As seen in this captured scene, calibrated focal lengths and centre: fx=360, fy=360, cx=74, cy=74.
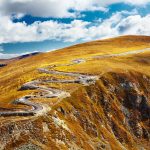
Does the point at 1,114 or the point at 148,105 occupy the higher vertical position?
the point at 1,114

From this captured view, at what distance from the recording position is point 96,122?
461ft

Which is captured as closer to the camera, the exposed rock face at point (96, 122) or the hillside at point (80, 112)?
the exposed rock face at point (96, 122)

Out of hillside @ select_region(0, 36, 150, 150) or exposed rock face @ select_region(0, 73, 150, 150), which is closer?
exposed rock face @ select_region(0, 73, 150, 150)

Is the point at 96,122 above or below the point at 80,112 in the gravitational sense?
below

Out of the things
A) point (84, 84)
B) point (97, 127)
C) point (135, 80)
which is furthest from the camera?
point (135, 80)

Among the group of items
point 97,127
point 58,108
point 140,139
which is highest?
point 58,108

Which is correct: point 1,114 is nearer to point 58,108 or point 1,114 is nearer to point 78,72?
point 58,108

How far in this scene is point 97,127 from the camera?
13638cm

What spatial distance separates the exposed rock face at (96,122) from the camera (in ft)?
341

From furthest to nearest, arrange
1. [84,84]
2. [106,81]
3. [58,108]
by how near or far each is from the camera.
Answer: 1. [106,81]
2. [84,84]
3. [58,108]

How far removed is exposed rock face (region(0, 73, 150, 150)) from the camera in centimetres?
10400

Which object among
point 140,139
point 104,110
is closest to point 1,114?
point 104,110

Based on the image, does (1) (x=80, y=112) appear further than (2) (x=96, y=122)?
No

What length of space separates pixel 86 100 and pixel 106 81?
30.4 m
